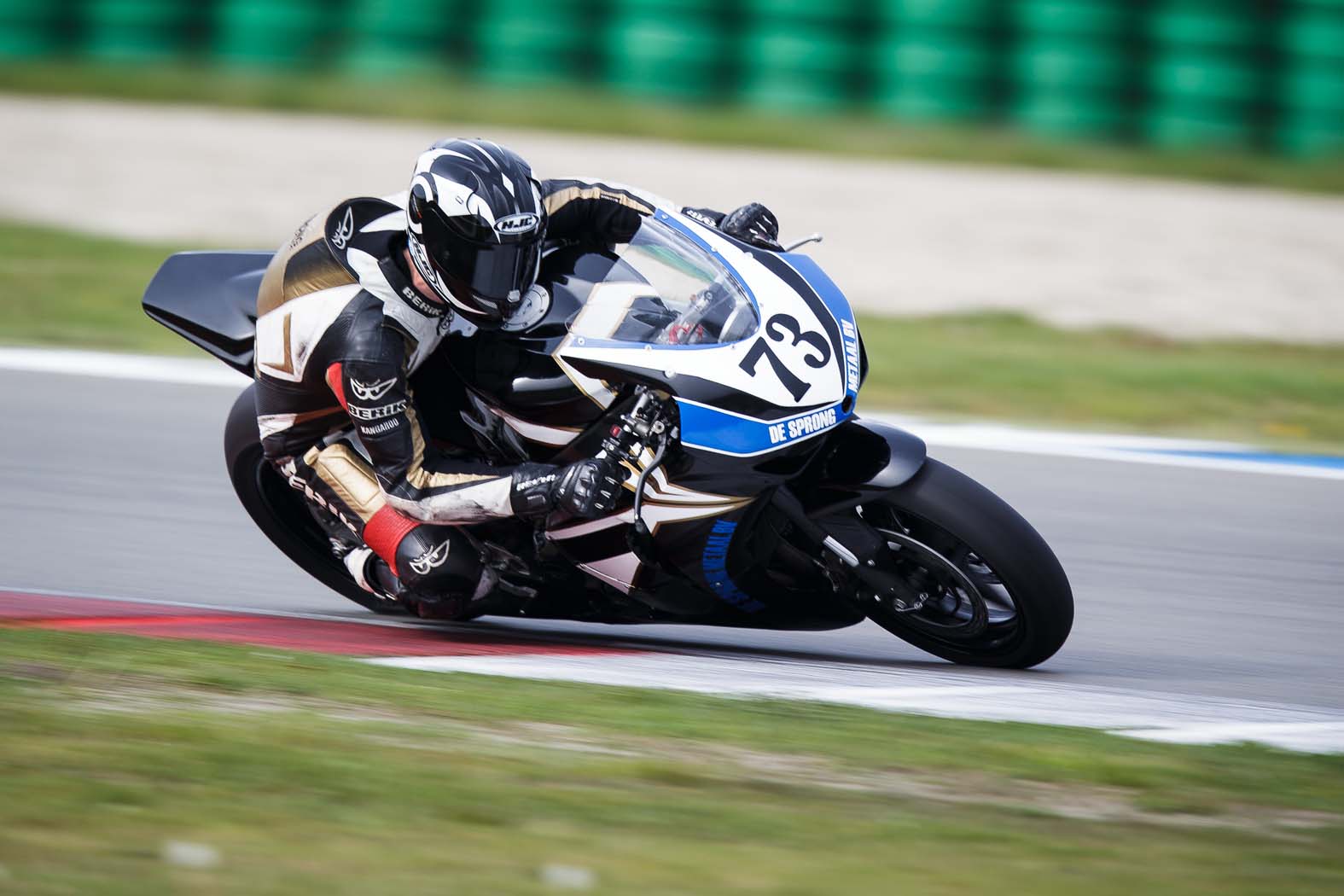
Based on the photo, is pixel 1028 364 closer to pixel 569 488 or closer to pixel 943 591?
pixel 943 591

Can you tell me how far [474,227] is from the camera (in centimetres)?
388

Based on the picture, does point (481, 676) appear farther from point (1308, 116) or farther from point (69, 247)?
point (1308, 116)

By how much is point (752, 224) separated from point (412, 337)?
0.96 m

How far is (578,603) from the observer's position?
4.59 meters

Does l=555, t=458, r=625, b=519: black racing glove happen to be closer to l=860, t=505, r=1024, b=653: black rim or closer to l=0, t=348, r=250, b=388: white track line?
l=860, t=505, r=1024, b=653: black rim

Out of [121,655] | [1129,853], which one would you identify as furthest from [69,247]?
[1129,853]

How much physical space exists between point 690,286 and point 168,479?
118 inches

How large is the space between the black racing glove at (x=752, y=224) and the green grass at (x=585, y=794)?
124cm

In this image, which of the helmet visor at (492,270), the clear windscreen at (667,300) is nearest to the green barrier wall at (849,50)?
the clear windscreen at (667,300)

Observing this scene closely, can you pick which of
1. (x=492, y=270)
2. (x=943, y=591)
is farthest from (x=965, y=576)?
(x=492, y=270)

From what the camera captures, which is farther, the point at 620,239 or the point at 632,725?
the point at 620,239

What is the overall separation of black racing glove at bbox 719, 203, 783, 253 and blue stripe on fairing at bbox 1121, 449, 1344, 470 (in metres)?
3.20

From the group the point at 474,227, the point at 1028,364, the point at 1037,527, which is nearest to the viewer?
the point at 474,227

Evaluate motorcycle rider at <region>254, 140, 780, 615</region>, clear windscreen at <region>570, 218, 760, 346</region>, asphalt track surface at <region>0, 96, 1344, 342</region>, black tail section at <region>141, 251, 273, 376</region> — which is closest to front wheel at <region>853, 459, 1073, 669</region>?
clear windscreen at <region>570, 218, 760, 346</region>
